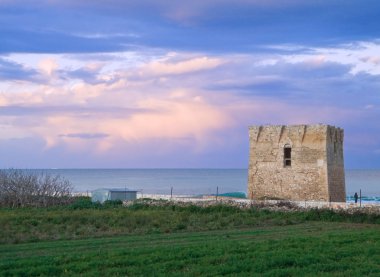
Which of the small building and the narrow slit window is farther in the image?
the narrow slit window

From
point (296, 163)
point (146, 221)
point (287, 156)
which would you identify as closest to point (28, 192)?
point (146, 221)

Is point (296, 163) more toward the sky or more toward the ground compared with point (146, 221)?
more toward the sky

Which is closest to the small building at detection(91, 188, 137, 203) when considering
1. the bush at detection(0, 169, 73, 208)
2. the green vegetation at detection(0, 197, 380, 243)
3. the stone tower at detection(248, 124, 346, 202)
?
the bush at detection(0, 169, 73, 208)

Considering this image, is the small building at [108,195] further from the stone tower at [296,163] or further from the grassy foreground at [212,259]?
the grassy foreground at [212,259]

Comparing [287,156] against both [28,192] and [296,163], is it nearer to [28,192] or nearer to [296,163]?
[296,163]

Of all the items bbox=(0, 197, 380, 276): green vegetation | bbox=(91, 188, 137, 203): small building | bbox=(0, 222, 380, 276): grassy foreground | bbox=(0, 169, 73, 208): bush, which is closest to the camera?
bbox=(0, 222, 380, 276): grassy foreground

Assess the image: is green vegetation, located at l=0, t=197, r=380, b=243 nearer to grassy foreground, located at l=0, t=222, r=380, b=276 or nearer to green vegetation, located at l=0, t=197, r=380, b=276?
green vegetation, located at l=0, t=197, r=380, b=276

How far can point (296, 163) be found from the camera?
128 feet

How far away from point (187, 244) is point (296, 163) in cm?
2370

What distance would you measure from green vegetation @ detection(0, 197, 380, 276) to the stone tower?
32.4 feet

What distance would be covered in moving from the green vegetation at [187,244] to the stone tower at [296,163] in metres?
9.87

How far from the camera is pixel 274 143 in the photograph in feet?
130

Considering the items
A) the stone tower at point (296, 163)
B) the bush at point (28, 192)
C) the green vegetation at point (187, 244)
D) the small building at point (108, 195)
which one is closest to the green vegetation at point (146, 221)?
the green vegetation at point (187, 244)

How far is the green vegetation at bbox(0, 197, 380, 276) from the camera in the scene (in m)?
11.6
